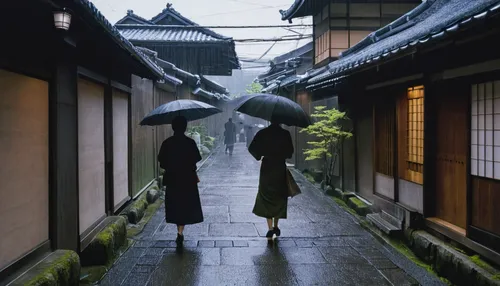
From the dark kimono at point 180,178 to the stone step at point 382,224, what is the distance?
373 cm

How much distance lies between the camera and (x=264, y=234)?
9.28m

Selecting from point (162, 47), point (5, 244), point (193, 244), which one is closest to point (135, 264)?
point (193, 244)

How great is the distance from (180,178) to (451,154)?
15.6 feet

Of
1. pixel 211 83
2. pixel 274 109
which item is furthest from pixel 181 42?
pixel 274 109

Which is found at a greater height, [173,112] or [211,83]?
[211,83]

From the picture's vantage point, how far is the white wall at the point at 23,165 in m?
4.80

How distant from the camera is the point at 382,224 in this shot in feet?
30.1

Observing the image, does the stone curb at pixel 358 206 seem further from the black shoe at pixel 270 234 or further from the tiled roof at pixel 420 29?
the tiled roof at pixel 420 29

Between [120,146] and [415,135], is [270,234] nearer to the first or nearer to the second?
[415,135]

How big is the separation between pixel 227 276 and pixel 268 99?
11.7 ft

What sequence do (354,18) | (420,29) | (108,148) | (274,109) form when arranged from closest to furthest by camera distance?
(274,109) → (420,29) → (108,148) → (354,18)

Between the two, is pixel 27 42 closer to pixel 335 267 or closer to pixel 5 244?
pixel 5 244

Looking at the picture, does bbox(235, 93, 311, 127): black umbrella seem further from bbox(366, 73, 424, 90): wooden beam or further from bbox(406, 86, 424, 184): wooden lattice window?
bbox(406, 86, 424, 184): wooden lattice window

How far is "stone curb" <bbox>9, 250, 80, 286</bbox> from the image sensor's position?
4.83 meters
